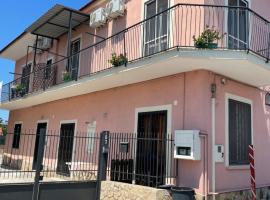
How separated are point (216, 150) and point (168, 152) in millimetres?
1403

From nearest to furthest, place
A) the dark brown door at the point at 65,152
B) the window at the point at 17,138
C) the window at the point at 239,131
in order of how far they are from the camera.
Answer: the window at the point at 239,131, the dark brown door at the point at 65,152, the window at the point at 17,138

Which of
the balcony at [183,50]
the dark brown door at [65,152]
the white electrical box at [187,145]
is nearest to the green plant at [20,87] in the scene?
the dark brown door at [65,152]

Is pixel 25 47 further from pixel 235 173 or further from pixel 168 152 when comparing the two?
pixel 235 173

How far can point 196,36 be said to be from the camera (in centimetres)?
970

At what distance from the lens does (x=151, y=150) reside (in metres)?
10.4

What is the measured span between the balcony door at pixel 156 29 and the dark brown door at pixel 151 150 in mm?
2311

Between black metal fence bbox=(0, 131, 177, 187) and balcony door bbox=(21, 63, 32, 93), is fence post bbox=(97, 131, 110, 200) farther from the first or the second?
balcony door bbox=(21, 63, 32, 93)

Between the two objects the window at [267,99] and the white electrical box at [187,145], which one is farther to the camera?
the window at [267,99]

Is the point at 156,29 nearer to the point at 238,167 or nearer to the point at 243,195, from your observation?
the point at 238,167

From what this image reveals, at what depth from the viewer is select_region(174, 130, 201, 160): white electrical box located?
8.70 m

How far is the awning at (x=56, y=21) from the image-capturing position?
14.1 metres

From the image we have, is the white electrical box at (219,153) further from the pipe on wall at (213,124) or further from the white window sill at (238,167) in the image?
the white window sill at (238,167)

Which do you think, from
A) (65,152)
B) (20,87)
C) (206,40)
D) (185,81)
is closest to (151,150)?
(185,81)

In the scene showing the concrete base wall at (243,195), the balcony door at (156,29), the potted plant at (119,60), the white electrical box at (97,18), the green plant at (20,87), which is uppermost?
the white electrical box at (97,18)
